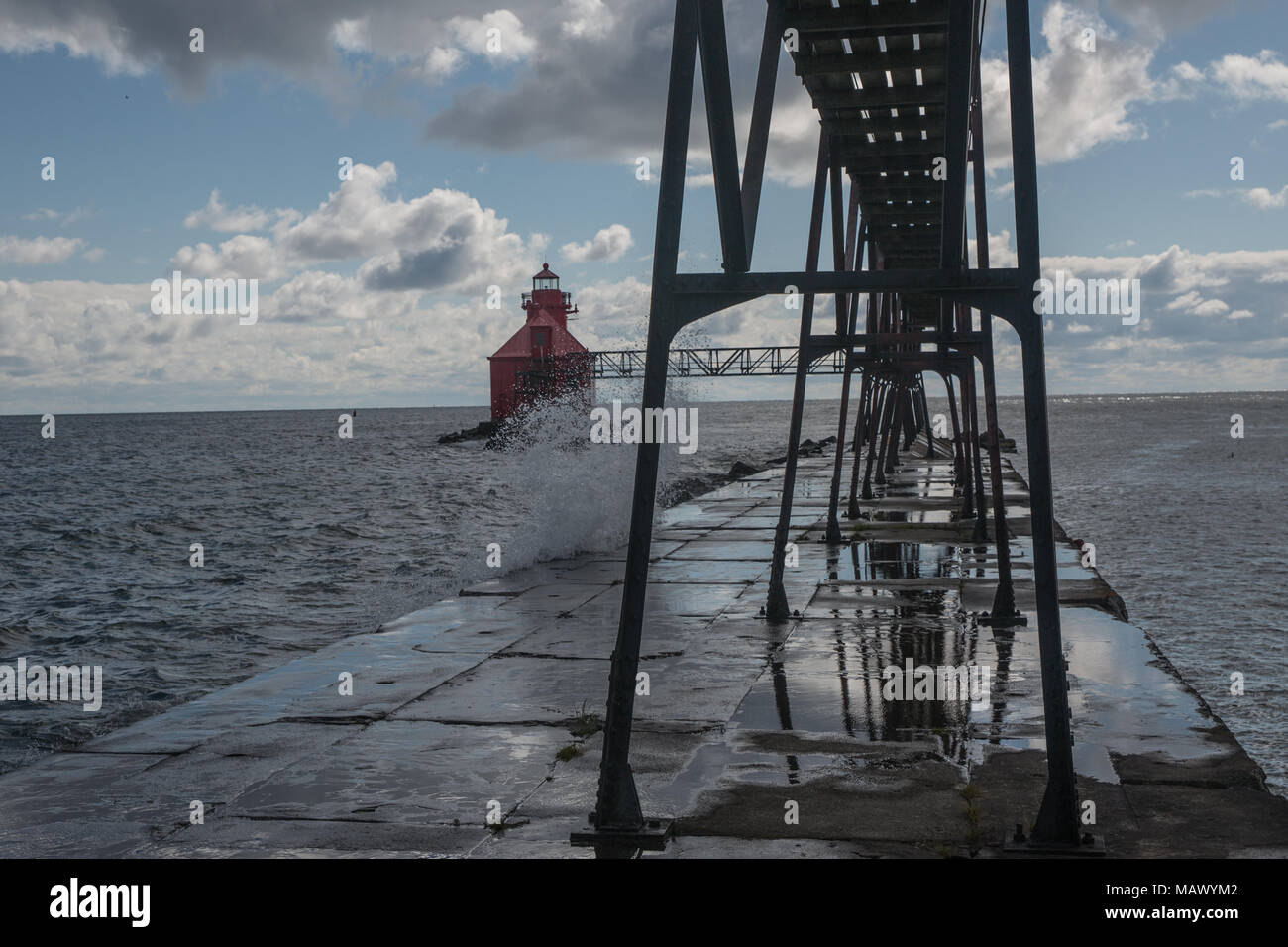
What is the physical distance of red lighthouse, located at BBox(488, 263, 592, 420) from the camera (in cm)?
6397

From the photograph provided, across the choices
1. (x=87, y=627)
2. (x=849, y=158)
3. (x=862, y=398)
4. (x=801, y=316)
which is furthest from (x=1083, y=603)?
(x=87, y=627)

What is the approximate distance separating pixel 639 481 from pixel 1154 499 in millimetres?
26527

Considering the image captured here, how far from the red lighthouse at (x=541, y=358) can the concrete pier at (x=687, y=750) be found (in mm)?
54724

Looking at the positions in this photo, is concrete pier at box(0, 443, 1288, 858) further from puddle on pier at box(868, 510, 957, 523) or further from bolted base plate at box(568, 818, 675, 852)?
puddle on pier at box(868, 510, 957, 523)

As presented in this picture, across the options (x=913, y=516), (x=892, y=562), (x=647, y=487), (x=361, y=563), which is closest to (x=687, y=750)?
(x=647, y=487)

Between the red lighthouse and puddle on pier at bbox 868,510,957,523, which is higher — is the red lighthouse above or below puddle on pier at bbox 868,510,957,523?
above

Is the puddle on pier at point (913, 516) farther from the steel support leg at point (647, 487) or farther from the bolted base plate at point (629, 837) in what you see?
the bolted base plate at point (629, 837)

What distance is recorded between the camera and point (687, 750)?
5215 millimetres

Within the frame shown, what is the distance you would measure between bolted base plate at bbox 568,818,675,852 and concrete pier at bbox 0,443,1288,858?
54 mm

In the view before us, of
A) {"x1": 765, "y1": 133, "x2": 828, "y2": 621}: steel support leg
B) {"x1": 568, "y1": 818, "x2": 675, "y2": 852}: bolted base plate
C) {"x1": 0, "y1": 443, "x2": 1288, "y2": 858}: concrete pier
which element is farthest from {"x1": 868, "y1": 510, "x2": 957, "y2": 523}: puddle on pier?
{"x1": 568, "y1": 818, "x2": 675, "y2": 852}: bolted base plate

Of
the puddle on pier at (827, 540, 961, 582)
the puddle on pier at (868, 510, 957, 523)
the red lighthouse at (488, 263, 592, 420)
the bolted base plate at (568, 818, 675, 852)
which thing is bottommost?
the bolted base plate at (568, 818, 675, 852)

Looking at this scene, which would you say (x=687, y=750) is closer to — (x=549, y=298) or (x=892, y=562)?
(x=892, y=562)

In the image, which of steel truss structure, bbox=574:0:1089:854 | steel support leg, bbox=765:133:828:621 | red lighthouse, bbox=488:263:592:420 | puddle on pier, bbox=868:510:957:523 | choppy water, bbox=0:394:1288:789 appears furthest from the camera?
red lighthouse, bbox=488:263:592:420

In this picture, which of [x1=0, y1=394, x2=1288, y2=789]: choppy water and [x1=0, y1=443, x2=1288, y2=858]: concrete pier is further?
[x1=0, y1=394, x2=1288, y2=789]: choppy water
